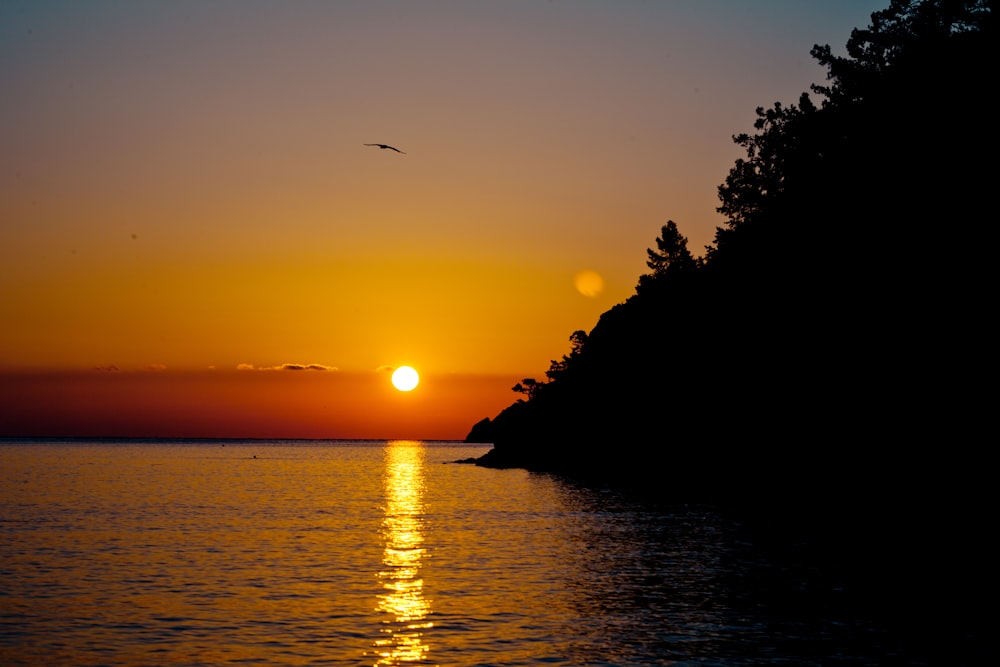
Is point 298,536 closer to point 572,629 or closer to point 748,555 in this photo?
point 748,555

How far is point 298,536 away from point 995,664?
38157mm

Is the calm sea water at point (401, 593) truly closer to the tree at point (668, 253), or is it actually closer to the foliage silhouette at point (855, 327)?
the foliage silhouette at point (855, 327)

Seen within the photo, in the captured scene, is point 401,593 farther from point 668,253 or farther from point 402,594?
point 668,253

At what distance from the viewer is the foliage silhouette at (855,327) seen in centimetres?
5456

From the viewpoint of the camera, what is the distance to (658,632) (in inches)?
1070

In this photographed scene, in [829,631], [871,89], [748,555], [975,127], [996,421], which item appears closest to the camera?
[829,631]

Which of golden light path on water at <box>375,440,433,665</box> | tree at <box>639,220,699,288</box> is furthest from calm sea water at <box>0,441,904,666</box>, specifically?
tree at <box>639,220,699,288</box>

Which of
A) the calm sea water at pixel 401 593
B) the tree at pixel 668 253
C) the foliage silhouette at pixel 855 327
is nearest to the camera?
the calm sea water at pixel 401 593

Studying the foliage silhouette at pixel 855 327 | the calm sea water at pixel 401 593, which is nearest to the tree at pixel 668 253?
the foliage silhouette at pixel 855 327

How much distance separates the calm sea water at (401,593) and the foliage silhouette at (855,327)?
20.1 ft

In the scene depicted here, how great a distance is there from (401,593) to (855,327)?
42.9 meters

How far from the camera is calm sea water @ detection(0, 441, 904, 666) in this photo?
81.7 ft

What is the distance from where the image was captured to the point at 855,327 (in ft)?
216

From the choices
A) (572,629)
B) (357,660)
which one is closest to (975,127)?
(572,629)
